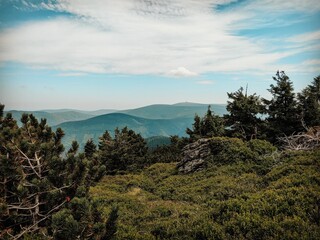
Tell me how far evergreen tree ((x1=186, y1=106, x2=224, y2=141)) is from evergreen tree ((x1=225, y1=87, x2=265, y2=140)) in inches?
192

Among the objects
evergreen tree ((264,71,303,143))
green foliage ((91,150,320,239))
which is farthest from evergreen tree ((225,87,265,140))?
green foliage ((91,150,320,239))

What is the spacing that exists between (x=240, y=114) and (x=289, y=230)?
32568 mm

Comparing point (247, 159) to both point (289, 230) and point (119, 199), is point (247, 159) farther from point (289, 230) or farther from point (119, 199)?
point (289, 230)

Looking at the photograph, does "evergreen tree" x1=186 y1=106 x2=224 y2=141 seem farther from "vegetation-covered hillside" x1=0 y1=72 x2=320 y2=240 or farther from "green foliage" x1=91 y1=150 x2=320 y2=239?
"green foliage" x1=91 y1=150 x2=320 y2=239

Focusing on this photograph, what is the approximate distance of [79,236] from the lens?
686cm

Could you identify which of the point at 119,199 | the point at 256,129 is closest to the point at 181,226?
the point at 119,199

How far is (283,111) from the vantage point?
114 feet

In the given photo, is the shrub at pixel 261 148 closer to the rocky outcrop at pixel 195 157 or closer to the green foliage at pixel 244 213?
the rocky outcrop at pixel 195 157

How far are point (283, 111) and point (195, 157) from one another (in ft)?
51.2

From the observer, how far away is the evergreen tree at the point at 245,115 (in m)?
37.7

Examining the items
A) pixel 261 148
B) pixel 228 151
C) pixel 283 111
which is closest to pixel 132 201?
pixel 228 151

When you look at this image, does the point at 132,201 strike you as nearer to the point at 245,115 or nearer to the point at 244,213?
the point at 244,213

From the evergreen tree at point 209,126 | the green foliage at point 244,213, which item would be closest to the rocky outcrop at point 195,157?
the green foliage at point 244,213

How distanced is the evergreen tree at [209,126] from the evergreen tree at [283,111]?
33.9 ft
